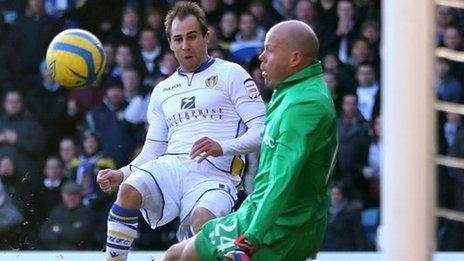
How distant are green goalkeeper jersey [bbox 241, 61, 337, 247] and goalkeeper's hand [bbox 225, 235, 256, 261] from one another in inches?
1.0

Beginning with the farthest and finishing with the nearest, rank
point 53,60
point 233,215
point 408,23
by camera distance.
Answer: point 53,60 → point 233,215 → point 408,23

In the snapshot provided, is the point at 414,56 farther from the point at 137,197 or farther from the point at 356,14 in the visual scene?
the point at 356,14

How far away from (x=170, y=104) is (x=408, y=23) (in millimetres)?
3388

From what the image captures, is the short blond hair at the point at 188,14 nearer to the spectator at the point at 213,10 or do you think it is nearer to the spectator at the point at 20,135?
the spectator at the point at 213,10

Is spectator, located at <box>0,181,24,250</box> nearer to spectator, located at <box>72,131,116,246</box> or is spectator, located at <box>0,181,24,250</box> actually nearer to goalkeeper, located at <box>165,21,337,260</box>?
spectator, located at <box>72,131,116,246</box>

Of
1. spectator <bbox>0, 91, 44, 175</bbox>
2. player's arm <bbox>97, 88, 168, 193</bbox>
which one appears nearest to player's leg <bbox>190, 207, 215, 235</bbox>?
player's arm <bbox>97, 88, 168, 193</bbox>

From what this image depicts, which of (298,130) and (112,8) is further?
(112,8)

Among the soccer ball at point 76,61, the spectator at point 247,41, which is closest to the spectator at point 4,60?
the spectator at point 247,41

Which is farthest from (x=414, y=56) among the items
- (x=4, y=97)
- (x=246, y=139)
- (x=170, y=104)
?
(x=4, y=97)

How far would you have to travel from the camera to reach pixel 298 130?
5.47 m

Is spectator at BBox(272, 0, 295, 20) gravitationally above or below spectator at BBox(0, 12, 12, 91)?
above

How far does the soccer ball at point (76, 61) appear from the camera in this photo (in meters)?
8.69

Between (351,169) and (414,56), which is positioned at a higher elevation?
(414,56)

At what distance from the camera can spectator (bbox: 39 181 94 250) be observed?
11.4 m
